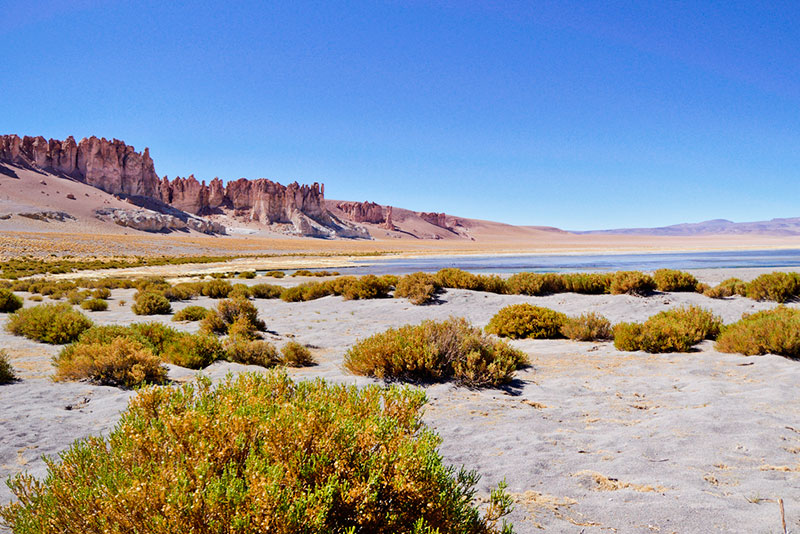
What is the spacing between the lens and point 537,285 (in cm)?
1716

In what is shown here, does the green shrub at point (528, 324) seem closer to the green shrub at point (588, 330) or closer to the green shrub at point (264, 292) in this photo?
the green shrub at point (588, 330)

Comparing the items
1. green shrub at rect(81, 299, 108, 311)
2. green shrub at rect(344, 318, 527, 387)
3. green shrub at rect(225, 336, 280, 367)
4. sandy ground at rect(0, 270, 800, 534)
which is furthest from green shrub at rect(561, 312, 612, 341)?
green shrub at rect(81, 299, 108, 311)

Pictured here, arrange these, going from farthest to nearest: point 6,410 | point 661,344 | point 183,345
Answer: point 661,344
point 183,345
point 6,410

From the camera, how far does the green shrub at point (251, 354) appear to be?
8711mm

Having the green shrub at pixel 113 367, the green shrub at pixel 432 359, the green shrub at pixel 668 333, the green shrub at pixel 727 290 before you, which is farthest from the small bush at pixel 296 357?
the green shrub at pixel 727 290

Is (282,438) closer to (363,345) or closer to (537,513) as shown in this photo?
(537,513)

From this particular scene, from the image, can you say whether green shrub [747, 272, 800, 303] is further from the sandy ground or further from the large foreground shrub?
the large foreground shrub

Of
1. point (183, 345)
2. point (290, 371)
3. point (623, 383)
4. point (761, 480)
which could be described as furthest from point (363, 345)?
point (761, 480)

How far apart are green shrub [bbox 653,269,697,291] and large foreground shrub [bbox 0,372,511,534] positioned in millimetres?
15981

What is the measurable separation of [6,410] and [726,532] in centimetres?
713

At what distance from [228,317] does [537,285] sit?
35.7ft

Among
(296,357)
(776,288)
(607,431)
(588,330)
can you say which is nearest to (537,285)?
(588,330)

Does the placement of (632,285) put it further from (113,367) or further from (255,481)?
(255,481)

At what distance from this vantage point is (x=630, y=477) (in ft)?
13.1
